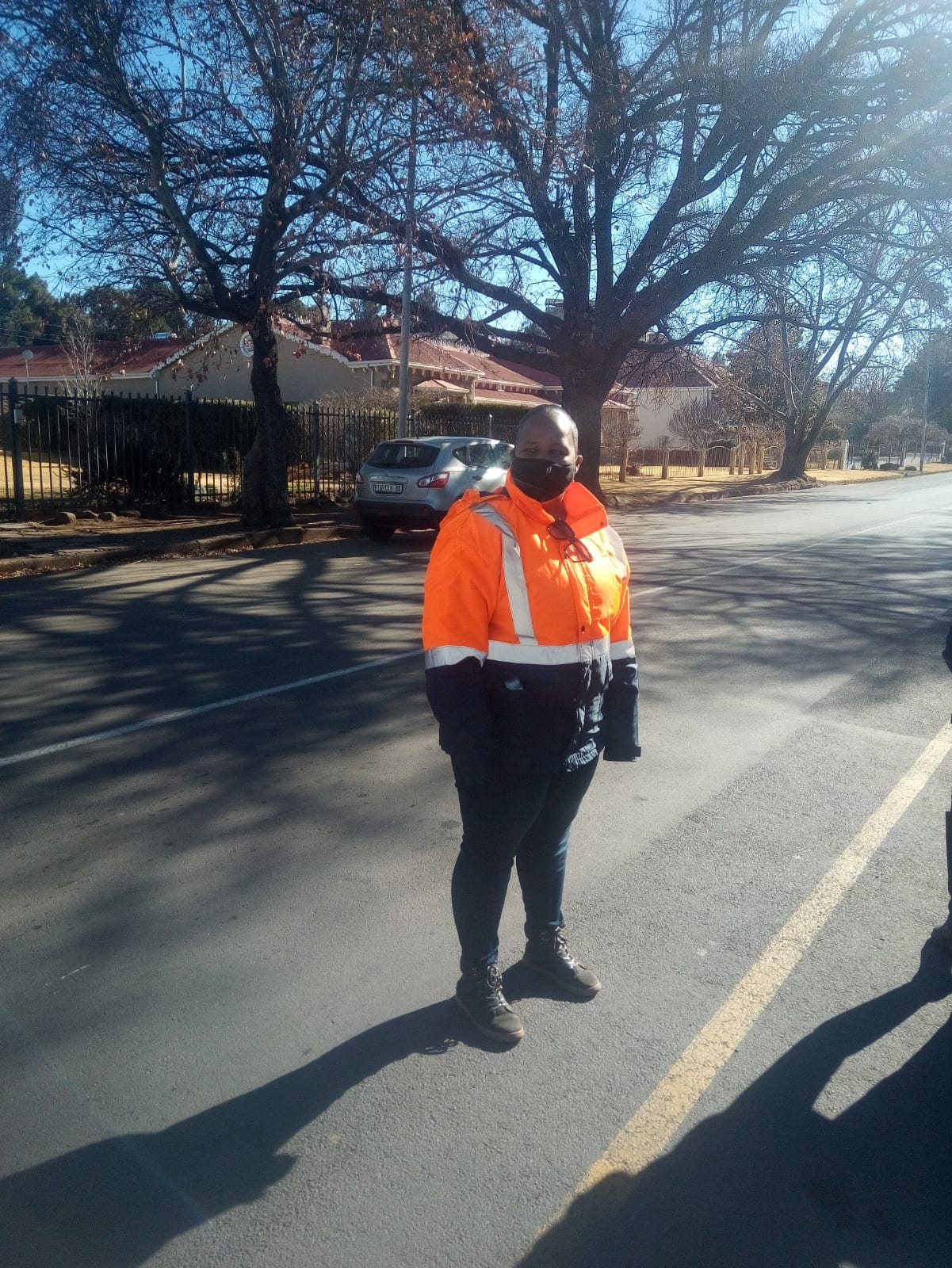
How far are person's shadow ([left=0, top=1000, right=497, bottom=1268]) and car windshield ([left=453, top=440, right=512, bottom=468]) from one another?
510 inches

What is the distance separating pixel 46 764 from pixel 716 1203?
418cm

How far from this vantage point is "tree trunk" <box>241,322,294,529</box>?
1656cm

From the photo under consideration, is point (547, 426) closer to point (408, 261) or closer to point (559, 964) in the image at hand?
point (559, 964)

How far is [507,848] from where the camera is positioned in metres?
3.13

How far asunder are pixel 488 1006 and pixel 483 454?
1324 cm

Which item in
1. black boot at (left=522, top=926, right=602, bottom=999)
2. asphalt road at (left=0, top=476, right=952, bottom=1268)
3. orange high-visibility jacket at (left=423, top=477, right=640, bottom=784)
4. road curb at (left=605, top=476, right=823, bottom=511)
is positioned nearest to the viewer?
asphalt road at (left=0, top=476, right=952, bottom=1268)

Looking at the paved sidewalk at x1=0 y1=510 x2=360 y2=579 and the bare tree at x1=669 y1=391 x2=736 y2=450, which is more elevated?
the bare tree at x1=669 y1=391 x2=736 y2=450

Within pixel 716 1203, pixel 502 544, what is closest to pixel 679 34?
pixel 502 544

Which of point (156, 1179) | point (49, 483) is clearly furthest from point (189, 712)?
point (49, 483)

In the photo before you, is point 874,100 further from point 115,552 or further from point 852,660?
point 115,552

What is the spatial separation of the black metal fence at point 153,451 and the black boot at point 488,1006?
13.8 m

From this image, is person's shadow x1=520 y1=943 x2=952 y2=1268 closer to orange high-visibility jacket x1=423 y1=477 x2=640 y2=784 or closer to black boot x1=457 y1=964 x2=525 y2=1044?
black boot x1=457 y1=964 x2=525 y2=1044

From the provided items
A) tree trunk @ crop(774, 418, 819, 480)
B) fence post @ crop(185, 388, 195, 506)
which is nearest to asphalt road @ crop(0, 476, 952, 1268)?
fence post @ crop(185, 388, 195, 506)

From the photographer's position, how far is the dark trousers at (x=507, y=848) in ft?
10.1
